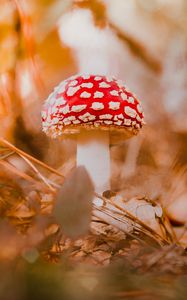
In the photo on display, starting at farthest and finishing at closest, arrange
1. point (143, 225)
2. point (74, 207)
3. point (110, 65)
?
point (110, 65) → point (143, 225) → point (74, 207)

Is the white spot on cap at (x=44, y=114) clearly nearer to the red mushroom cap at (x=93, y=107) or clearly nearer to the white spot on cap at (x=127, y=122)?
the red mushroom cap at (x=93, y=107)

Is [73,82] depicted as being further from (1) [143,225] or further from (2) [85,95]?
(1) [143,225]

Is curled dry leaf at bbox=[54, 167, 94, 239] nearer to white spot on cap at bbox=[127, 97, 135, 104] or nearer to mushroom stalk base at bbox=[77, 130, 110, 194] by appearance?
mushroom stalk base at bbox=[77, 130, 110, 194]

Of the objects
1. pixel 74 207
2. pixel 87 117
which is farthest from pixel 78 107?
pixel 74 207

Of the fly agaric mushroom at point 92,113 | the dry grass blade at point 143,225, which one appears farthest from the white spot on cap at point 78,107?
the dry grass blade at point 143,225

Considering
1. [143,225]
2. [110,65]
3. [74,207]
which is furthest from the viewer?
[110,65]

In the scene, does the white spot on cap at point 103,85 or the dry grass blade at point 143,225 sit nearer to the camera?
the dry grass blade at point 143,225

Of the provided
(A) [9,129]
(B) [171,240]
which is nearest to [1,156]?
(A) [9,129]

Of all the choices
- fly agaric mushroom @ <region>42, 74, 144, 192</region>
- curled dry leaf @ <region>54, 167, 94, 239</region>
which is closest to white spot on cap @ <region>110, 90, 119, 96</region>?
fly agaric mushroom @ <region>42, 74, 144, 192</region>
